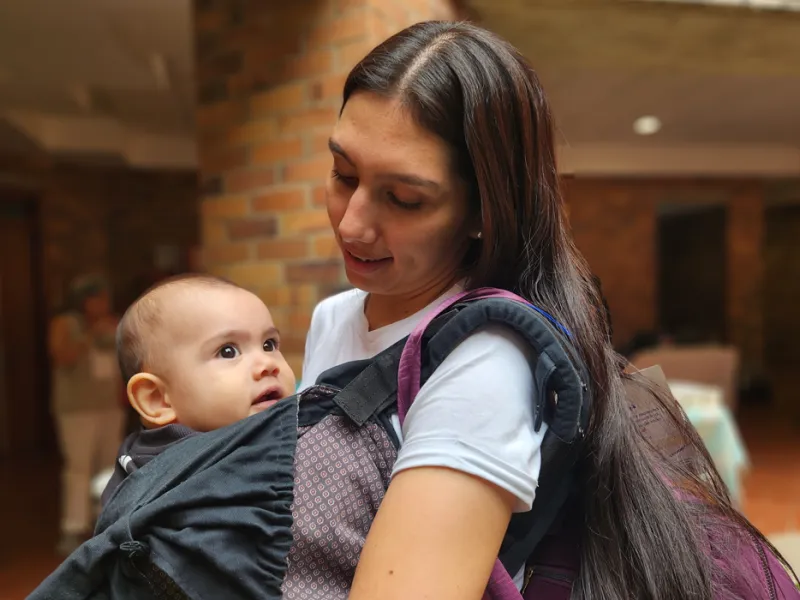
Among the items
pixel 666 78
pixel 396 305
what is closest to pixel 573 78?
pixel 666 78

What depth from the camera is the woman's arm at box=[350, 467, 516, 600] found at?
0.54 m

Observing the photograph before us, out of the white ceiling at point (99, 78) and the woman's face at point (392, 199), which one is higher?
the white ceiling at point (99, 78)

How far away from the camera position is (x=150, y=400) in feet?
2.89

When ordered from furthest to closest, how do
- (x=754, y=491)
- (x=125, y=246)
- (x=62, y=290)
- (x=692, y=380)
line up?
(x=125, y=246) < (x=62, y=290) < (x=692, y=380) < (x=754, y=491)

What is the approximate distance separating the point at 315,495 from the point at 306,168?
1.62m

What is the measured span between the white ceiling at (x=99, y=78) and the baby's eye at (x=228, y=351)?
2699 millimetres

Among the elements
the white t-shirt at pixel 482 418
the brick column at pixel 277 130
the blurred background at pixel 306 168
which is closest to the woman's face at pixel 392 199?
the white t-shirt at pixel 482 418

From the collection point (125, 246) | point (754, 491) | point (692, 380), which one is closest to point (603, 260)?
point (692, 380)

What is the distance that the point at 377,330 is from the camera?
822 millimetres

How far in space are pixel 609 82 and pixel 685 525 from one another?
14.3 ft

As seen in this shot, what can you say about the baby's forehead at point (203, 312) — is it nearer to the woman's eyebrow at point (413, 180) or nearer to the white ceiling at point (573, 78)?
the woman's eyebrow at point (413, 180)

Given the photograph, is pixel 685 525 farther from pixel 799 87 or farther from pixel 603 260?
pixel 603 260

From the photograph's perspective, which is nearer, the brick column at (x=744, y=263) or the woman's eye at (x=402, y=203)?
the woman's eye at (x=402, y=203)

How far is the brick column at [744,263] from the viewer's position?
7387 mm
